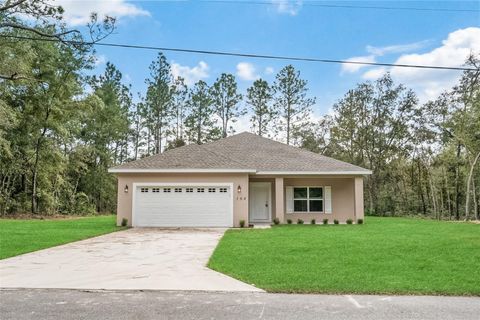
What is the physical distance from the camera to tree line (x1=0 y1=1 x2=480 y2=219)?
24719 millimetres

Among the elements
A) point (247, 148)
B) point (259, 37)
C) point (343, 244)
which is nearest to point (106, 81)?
point (247, 148)

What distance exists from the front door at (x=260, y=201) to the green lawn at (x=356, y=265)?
851 cm

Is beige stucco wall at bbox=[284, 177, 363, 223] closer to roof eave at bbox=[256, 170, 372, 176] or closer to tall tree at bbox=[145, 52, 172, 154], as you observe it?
roof eave at bbox=[256, 170, 372, 176]

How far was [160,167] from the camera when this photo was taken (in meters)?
17.2

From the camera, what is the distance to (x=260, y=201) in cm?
2023

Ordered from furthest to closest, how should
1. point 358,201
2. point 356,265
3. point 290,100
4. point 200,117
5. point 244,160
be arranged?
point 200,117 < point 290,100 < point 244,160 < point 358,201 < point 356,265

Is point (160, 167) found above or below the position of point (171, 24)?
below

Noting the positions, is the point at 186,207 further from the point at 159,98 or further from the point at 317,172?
the point at 159,98

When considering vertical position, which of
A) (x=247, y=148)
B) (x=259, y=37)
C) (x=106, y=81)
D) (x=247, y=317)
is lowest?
(x=247, y=317)

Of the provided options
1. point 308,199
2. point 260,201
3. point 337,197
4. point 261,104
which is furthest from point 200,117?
point 337,197

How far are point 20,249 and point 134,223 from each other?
745 centimetres

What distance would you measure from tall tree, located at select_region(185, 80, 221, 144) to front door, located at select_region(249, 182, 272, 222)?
16.3m

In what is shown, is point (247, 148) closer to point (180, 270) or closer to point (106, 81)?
point (180, 270)

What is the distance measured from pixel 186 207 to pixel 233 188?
6.97ft
